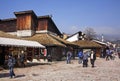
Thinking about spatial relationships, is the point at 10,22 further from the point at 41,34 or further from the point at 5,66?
the point at 5,66

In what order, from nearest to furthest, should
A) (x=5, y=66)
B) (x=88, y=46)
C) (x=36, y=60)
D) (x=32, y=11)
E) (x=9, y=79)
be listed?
(x=9, y=79) < (x=5, y=66) < (x=36, y=60) < (x=32, y=11) < (x=88, y=46)

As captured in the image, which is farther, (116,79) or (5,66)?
(5,66)

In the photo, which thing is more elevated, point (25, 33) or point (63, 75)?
Answer: point (25, 33)

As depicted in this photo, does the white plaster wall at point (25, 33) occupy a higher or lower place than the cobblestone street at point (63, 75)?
higher

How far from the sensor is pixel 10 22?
4625 cm

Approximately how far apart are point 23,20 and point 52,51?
29.7 ft

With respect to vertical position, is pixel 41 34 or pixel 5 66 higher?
pixel 41 34

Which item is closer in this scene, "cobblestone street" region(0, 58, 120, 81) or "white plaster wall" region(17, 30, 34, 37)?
"cobblestone street" region(0, 58, 120, 81)

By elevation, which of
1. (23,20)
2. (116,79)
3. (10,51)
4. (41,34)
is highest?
(23,20)

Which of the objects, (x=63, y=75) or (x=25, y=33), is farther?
(x=25, y=33)

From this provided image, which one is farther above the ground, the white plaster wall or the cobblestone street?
the white plaster wall

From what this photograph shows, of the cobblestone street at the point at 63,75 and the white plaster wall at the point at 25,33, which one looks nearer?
the cobblestone street at the point at 63,75

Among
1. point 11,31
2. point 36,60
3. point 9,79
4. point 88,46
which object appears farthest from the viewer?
point 88,46

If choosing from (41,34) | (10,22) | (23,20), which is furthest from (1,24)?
(41,34)
